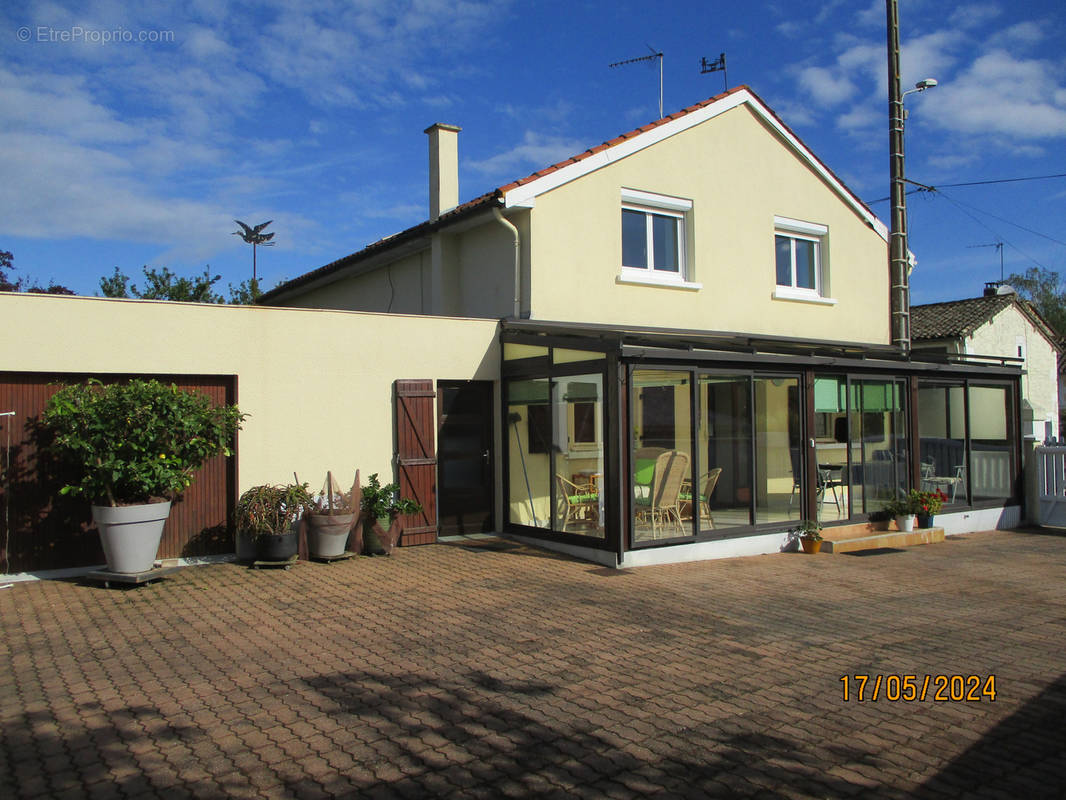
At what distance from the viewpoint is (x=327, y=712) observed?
4793 mm

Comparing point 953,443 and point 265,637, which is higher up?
point 953,443

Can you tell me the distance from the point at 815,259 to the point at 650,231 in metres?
4.39

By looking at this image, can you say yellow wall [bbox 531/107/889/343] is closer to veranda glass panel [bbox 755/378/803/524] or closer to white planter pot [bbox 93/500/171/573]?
veranda glass panel [bbox 755/378/803/524]

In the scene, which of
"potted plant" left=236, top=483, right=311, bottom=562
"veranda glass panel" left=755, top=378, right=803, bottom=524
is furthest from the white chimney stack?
"potted plant" left=236, top=483, right=311, bottom=562

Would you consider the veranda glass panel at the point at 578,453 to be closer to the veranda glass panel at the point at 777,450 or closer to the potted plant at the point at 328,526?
the veranda glass panel at the point at 777,450

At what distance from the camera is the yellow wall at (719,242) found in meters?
11.8

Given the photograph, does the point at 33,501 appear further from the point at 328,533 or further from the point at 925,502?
the point at 925,502

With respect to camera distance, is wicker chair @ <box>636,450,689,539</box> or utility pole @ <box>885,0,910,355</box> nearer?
wicker chair @ <box>636,450,689,539</box>

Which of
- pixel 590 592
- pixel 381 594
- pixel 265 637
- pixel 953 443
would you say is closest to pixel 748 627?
pixel 590 592

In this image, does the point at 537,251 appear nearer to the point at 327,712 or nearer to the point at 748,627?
the point at 748,627

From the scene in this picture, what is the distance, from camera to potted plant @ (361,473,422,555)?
975 cm

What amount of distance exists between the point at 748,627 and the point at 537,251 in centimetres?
629

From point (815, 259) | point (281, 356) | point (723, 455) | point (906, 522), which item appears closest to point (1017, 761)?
point (723, 455)

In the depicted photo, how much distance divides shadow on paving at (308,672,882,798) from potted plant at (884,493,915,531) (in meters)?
8.74
